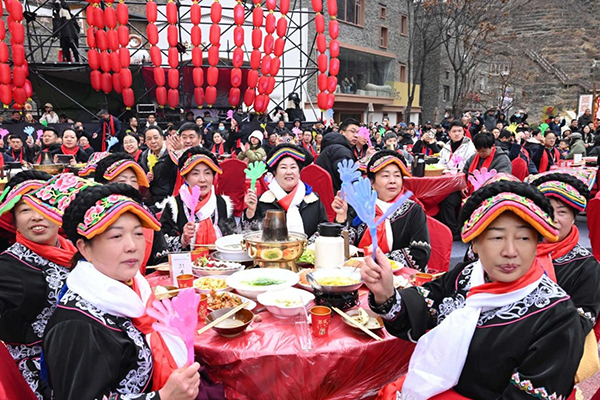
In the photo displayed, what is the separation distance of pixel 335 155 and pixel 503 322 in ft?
13.9

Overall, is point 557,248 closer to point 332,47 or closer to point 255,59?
point 255,59

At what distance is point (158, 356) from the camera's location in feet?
4.98

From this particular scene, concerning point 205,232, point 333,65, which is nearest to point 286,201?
point 205,232

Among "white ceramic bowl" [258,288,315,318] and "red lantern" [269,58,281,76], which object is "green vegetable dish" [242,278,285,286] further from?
"red lantern" [269,58,281,76]

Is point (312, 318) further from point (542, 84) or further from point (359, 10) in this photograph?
point (542, 84)

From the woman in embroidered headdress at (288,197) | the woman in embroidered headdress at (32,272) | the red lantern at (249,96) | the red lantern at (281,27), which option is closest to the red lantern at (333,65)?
the red lantern at (281,27)

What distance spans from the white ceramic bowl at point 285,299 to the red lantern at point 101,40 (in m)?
10.7

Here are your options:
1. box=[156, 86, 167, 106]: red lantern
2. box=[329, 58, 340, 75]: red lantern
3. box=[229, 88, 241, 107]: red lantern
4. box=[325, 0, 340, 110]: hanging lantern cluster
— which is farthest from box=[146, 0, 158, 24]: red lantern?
box=[329, 58, 340, 75]: red lantern

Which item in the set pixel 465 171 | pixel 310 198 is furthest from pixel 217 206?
pixel 465 171

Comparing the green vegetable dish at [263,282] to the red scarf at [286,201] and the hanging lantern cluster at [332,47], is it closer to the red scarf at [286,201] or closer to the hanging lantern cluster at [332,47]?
the red scarf at [286,201]

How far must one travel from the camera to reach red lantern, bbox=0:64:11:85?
10.1m

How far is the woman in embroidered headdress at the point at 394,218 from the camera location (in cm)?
274

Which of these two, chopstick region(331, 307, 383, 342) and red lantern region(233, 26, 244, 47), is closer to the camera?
chopstick region(331, 307, 383, 342)

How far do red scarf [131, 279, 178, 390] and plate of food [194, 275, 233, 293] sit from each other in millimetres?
477
